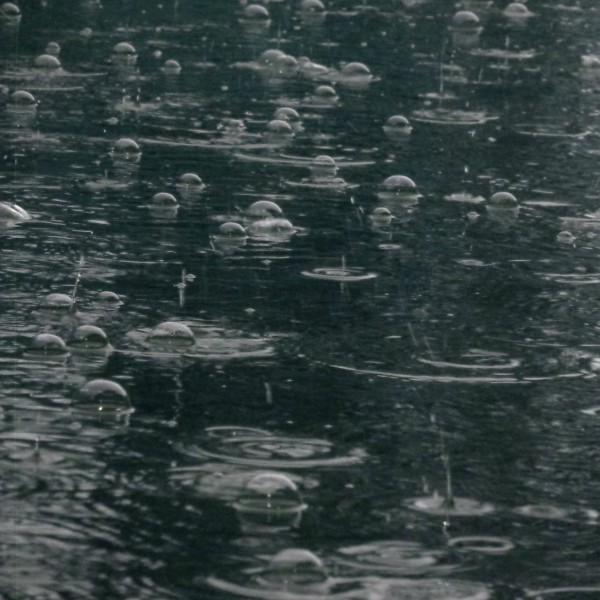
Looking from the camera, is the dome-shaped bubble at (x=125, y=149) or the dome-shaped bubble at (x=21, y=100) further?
the dome-shaped bubble at (x=21, y=100)

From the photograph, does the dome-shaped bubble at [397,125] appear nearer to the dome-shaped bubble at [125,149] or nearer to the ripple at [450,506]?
the dome-shaped bubble at [125,149]

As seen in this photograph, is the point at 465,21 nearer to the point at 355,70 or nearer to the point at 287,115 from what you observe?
the point at 355,70

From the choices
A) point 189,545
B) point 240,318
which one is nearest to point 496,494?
point 189,545

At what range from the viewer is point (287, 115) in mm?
10211

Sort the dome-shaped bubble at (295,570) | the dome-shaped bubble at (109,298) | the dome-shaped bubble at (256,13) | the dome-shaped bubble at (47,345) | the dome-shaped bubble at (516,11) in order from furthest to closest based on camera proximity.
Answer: the dome-shaped bubble at (516,11)
the dome-shaped bubble at (256,13)
the dome-shaped bubble at (109,298)
the dome-shaped bubble at (47,345)
the dome-shaped bubble at (295,570)

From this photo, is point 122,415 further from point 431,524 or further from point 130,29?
point 130,29

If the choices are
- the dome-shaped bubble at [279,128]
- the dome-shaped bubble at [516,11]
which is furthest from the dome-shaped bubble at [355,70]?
the dome-shaped bubble at [516,11]

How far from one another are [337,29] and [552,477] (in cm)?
1087

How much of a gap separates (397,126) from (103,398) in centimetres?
566

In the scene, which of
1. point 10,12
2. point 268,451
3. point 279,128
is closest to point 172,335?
point 268,451

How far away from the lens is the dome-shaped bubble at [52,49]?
40.3 feet

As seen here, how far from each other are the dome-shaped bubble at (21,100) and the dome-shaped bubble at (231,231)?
3310 mm

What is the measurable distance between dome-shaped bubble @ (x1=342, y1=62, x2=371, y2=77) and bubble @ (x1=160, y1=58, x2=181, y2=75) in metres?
1.20

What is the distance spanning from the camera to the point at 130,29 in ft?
46.0
